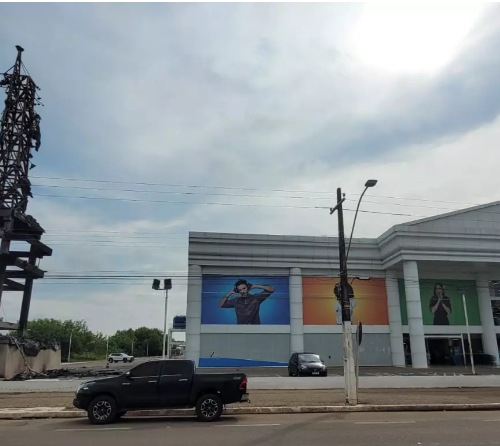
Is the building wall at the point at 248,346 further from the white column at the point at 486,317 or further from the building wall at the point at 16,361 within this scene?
the white column at the point at 486,317

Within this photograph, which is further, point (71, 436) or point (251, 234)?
point (251, 234)

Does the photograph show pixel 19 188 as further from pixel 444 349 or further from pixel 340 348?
pixel 444 349

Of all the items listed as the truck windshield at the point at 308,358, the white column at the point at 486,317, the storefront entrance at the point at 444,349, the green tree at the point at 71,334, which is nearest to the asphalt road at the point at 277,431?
the truck windshield at the point at 308,358

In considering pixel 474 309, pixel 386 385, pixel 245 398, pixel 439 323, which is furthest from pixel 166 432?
Result: pixel 474 309

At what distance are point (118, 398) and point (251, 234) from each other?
2562 cm

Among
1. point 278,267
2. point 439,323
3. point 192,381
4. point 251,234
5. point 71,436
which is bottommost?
point 71,436

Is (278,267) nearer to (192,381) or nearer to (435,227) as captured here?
(435,227)

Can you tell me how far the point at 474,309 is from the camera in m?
40.7

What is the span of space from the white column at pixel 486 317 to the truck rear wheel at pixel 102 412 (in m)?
36.6

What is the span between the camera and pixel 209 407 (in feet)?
41.1

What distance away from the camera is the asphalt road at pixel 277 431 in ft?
30.5

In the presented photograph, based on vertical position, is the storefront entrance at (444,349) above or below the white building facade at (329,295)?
below

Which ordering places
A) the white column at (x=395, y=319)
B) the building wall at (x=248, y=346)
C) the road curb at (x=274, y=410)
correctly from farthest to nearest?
the white column at (x=395, y=319) < the building wall at (x=248, y=346) < the road curb at (x=274, y=410)

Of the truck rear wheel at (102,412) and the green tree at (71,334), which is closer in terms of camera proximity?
the truck rear wheel at (102,412)
